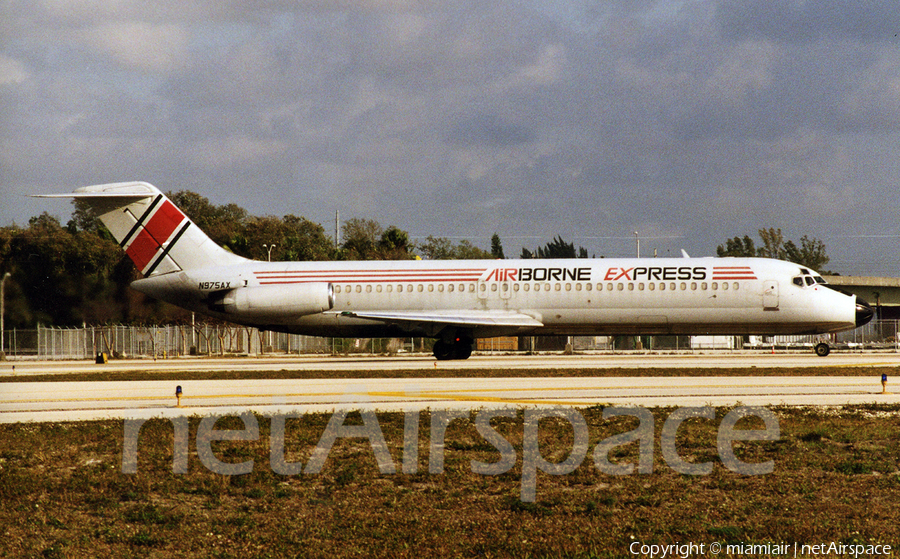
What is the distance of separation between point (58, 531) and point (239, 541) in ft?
5.73

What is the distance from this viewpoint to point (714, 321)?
32.5 meters

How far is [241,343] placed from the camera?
55469 millimetres

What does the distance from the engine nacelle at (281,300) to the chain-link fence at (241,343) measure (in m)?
13.1

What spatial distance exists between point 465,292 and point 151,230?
1338 cm

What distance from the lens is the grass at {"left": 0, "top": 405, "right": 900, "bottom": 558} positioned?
23.9 ft

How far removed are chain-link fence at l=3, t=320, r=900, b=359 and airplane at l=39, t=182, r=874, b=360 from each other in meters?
12.0

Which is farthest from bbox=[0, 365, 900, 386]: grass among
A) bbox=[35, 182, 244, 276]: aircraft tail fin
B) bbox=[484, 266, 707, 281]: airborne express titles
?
bbox=[35, 182, 244, 276]: aircraft tail fin

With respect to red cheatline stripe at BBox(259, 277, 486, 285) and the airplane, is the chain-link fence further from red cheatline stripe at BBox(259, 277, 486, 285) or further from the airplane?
red cheatline stripe at BBox(259, 277, 486, 285)

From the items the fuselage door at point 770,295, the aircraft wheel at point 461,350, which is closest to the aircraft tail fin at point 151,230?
the aircraft wheel at point 461,350

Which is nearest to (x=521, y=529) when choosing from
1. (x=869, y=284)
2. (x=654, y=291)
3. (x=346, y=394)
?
(x=346, y=394)

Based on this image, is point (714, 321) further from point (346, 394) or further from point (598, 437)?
point (598, 437)

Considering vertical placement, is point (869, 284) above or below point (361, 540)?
above

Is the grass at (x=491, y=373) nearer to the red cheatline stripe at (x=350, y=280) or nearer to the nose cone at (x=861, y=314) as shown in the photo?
the nose cone at (x=861, y=314)

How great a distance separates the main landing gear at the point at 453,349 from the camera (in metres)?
34.3
